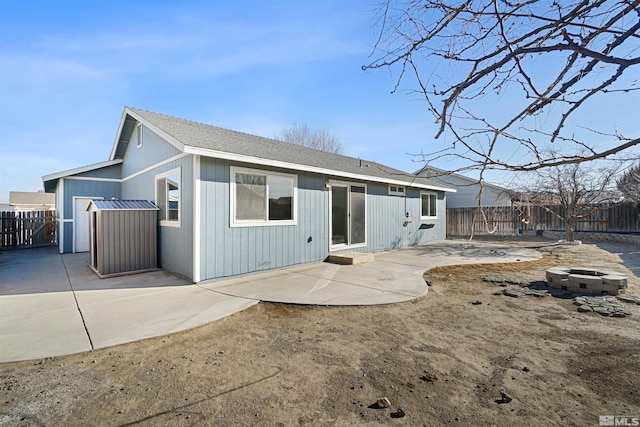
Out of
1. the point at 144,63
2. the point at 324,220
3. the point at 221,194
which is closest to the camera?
the point at 221,194

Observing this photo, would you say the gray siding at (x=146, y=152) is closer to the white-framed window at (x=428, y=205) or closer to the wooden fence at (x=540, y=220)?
the white-framed window at (x=428, y=205)

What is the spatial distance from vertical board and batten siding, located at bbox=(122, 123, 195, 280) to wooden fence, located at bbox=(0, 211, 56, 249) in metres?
5.88

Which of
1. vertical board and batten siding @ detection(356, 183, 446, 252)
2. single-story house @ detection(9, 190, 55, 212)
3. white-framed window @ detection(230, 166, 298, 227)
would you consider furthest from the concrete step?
single-story house @ detection(9, 190, 55, 212)

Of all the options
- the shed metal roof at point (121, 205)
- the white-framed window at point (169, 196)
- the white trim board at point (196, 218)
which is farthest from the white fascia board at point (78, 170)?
the white trim board at point (196, 218)

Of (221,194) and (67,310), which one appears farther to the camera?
(221,194)

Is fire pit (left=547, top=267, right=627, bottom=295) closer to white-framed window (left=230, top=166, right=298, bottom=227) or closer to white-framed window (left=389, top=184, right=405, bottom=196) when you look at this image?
white-framed window (left=230, top=166, right=298, bottom=227)

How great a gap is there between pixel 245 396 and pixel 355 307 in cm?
229

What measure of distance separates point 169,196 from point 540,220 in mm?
18491

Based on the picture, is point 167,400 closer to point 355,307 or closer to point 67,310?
point 355,307

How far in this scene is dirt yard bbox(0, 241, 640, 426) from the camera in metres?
1.92

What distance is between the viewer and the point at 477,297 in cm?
472

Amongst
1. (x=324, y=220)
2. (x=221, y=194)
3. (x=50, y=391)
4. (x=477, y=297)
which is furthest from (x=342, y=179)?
(x=50, y=391)

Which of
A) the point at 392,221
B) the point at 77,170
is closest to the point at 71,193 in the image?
the point at 77,170

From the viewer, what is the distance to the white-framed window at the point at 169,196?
20.1 ft
